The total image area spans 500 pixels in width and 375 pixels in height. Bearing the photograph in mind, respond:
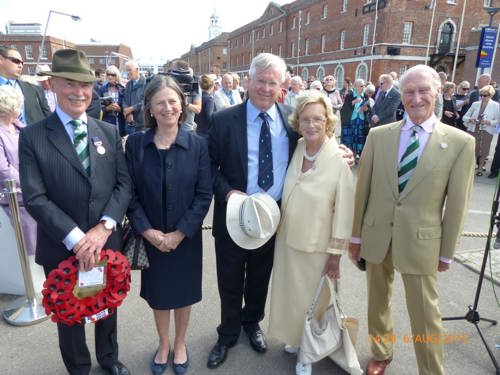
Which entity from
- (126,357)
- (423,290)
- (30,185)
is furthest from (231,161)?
(126,357)

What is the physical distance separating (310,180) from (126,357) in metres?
2.00

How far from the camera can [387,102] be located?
8227 millimetres

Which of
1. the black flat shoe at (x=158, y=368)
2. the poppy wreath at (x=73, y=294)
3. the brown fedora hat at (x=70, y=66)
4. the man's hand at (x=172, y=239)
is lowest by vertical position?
the black flat shoe at (x=158, y=368)

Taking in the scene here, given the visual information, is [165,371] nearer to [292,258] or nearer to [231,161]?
[292,258]

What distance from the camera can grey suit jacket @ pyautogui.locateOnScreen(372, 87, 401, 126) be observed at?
8.09 meters

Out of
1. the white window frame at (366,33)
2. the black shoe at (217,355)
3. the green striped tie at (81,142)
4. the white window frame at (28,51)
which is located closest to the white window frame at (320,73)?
the white window frame at (366,33)

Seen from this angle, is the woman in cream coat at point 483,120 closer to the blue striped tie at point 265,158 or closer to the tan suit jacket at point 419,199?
the tan suit jacket at point 419,199

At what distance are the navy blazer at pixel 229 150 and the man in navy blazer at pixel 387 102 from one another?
21.3 ft

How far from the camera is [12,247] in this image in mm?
3303

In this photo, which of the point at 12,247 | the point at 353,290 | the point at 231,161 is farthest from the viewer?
the point at 353,290

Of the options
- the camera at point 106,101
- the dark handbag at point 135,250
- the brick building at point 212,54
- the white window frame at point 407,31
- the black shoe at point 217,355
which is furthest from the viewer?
the brick building at point 212,54

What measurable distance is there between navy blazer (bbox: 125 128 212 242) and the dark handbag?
11cm

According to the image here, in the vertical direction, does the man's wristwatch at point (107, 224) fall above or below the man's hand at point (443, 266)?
above

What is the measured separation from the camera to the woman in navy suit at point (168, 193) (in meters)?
2.25
